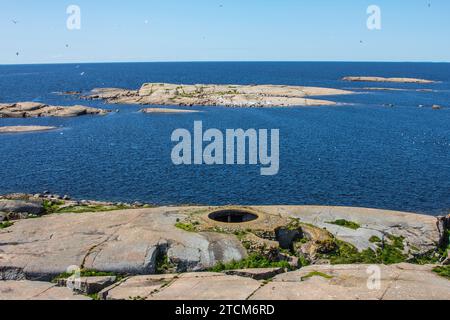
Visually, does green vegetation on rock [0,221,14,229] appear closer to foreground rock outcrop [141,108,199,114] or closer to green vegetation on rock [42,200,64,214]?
green vegetation on rock [42,200,64,214]

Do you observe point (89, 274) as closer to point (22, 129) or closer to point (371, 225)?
point (371, 225)

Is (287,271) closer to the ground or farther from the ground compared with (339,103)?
closer to the ground

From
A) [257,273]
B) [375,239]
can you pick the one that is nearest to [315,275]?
[257,273]

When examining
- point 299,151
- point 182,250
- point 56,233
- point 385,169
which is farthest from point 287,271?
point 299,151

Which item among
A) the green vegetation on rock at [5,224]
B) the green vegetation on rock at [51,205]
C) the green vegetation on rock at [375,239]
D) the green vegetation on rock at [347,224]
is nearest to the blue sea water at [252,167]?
the green vegetation on rock at [51,205]

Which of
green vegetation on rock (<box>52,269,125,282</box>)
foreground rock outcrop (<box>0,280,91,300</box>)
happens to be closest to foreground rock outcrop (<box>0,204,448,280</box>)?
green vegetation on rock (<box>52,269,125,282</box>)

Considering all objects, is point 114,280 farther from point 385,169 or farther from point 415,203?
point 385,169
